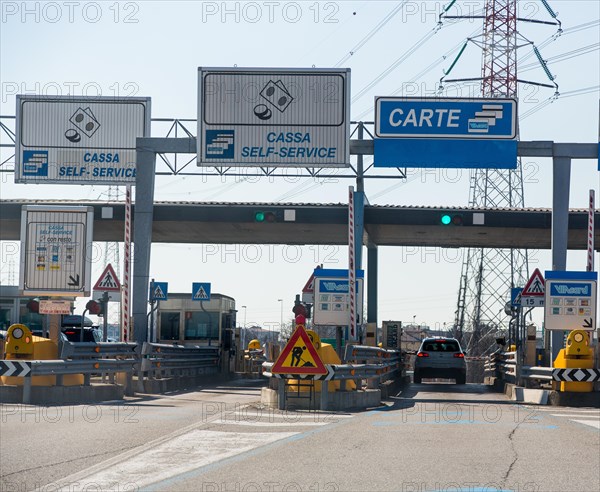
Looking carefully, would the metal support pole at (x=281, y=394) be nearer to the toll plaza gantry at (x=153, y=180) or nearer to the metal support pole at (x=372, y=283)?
the toll plaza gantry at (x=153, y=180)

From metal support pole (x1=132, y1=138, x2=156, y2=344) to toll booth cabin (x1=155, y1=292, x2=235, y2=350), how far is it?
27.2ft

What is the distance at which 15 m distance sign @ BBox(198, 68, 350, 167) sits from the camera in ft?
87.4

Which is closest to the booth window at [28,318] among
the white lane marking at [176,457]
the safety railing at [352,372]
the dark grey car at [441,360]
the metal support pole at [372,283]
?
the metal support pole at [372,283]

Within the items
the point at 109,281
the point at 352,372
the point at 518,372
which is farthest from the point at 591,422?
the point at 109,281

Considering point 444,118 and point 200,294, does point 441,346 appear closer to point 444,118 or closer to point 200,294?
point 200,294

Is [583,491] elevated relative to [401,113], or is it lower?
lower

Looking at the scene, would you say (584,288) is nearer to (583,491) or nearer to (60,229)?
(60,229)

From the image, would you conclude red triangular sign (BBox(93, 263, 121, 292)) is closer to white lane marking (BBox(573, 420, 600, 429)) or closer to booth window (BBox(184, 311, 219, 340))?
booth window (BBox(184, 311, 219, 340))

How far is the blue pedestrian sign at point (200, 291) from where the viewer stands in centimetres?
3343

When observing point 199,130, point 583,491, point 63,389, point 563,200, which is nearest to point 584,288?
point 563,200

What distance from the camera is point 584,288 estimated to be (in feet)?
78.3

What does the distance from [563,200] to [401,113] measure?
15.4 ft

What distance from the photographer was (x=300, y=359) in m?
17.5

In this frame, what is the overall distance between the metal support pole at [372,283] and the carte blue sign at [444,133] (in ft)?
44.6
